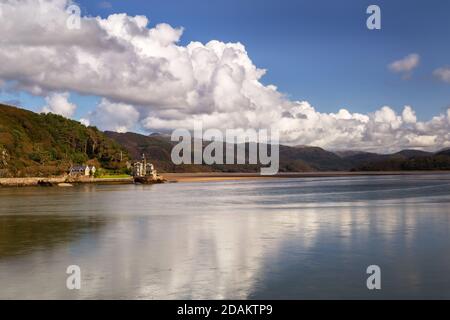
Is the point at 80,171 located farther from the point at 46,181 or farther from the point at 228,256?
the point at 228,256

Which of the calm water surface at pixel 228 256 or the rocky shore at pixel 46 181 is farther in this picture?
the rocky shore at pixel 46 181

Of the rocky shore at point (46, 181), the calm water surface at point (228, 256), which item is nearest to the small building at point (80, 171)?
the rocky shore at point (46, 181)

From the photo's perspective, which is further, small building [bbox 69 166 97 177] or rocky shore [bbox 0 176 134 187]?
small building [bbox 69 166 97 177]

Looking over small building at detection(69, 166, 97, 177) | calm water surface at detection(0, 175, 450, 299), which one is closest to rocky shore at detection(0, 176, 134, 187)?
small building at detection(69, 166, 97, 177)

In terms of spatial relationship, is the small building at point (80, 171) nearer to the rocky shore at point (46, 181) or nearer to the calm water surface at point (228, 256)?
the rocky shore at point (46, 181)

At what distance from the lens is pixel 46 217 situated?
43.4m

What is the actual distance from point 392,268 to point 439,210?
27719mm

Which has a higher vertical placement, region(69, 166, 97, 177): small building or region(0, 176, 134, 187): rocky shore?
region(69, 166, 97, 177): small building

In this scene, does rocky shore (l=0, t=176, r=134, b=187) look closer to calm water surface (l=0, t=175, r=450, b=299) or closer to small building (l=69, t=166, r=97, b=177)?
small building (l=69, t=166, r=97, b=177)

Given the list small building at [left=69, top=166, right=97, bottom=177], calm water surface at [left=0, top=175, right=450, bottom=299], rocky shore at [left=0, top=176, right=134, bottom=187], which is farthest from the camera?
small building at [left=69, top=166, right=97, bottom=177]

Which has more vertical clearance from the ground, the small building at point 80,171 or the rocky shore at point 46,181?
the small building at point 80,171

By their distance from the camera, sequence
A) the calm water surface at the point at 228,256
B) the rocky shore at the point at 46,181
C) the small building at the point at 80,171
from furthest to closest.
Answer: the small building at the point at 80,171, the rocky shore at the point at 46,181, the calm water surface at the point at 228,256
